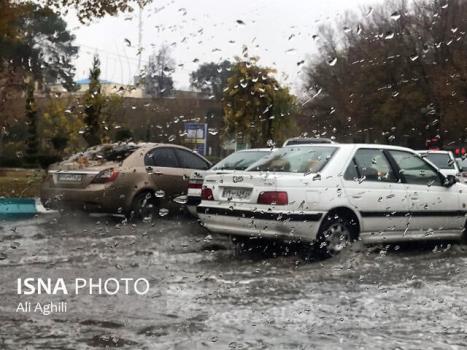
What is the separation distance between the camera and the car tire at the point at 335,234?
23.7 feet

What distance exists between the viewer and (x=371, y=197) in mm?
7637

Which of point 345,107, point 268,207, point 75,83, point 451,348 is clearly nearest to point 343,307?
point 451,348

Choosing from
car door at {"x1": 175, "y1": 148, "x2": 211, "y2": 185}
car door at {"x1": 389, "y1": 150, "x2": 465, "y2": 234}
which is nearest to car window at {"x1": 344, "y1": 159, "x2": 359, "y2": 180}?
car door at {"x1": 389, "y1": 150, "x2": 465, "y2": 234}

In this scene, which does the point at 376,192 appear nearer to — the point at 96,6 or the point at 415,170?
the point at 415,170

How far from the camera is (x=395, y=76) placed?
1930 centimetres

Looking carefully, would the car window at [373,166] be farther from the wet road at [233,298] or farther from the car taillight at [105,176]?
the car taillight at [105,176]

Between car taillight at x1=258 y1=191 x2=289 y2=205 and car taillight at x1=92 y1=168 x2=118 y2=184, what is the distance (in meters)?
3.85

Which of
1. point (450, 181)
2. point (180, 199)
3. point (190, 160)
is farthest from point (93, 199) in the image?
point (450, 181)

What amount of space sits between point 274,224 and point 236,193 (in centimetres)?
67

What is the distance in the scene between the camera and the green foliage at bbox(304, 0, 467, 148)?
13.4 metres

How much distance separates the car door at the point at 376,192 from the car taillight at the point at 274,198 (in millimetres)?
768

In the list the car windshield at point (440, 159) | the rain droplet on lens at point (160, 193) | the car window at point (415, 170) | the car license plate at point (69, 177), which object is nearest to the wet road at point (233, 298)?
the car window at point (415, 170)

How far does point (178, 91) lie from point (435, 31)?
25.4ft

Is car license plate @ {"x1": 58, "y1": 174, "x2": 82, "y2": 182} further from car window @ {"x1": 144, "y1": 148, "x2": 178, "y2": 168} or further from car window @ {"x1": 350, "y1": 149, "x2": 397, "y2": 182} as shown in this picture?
car window @ {"x1": 350, "y1": 149, "x2": 397, "y2": 182}
